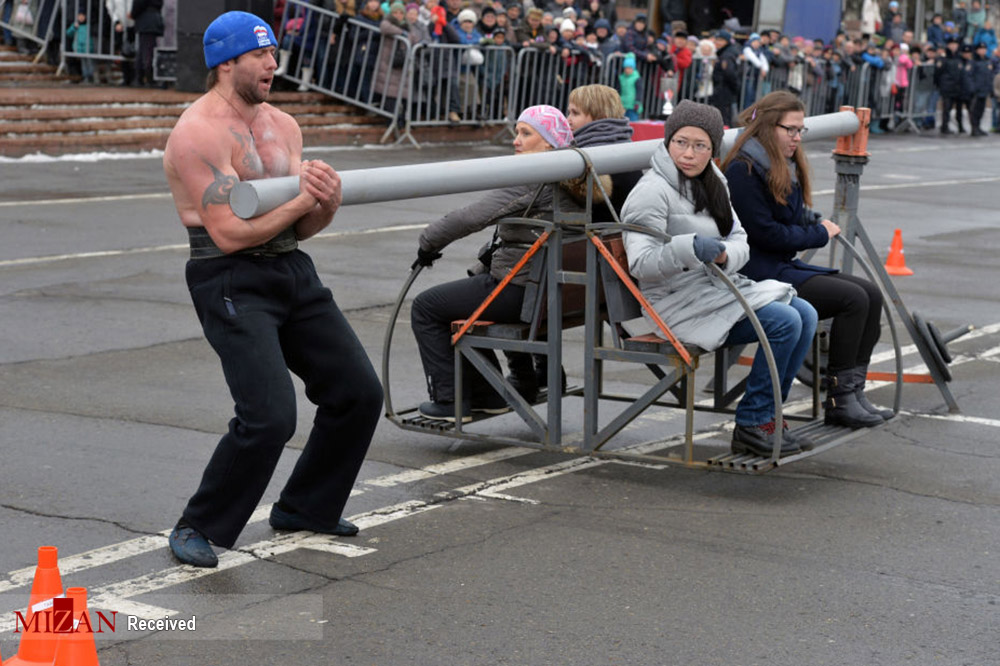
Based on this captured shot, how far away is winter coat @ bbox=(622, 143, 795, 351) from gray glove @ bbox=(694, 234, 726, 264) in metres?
0.08

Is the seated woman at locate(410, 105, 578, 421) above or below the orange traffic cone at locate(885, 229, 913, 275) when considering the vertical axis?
above

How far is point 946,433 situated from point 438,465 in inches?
105

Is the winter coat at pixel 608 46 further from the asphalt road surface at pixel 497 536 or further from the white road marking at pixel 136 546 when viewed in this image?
the white road marking at pixel 136 546

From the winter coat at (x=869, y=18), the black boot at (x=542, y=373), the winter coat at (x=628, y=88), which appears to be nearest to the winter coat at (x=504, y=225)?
the black boot at (x=542, y=373)

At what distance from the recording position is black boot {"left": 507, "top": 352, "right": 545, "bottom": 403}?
24.3 ft

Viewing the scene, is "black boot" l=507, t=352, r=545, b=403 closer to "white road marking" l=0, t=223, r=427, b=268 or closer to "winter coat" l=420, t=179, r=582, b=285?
"winter coat" l=420, t=179, r=582, b=285

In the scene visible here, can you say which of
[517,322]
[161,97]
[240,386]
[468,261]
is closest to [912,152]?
[161,97]

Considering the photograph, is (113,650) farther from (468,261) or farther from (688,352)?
(468,261)

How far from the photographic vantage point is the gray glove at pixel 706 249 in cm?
629


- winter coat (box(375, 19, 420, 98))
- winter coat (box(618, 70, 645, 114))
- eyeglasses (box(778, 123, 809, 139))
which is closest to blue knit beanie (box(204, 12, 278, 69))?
eyeglasses (box(778, 123, 809, 139))

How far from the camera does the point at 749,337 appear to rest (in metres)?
6.65

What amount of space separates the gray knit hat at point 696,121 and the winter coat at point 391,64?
17158 mm

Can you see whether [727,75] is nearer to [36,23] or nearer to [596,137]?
[36,23]

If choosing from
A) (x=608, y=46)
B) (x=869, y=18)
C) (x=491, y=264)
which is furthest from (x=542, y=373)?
(x=869, y=18)
